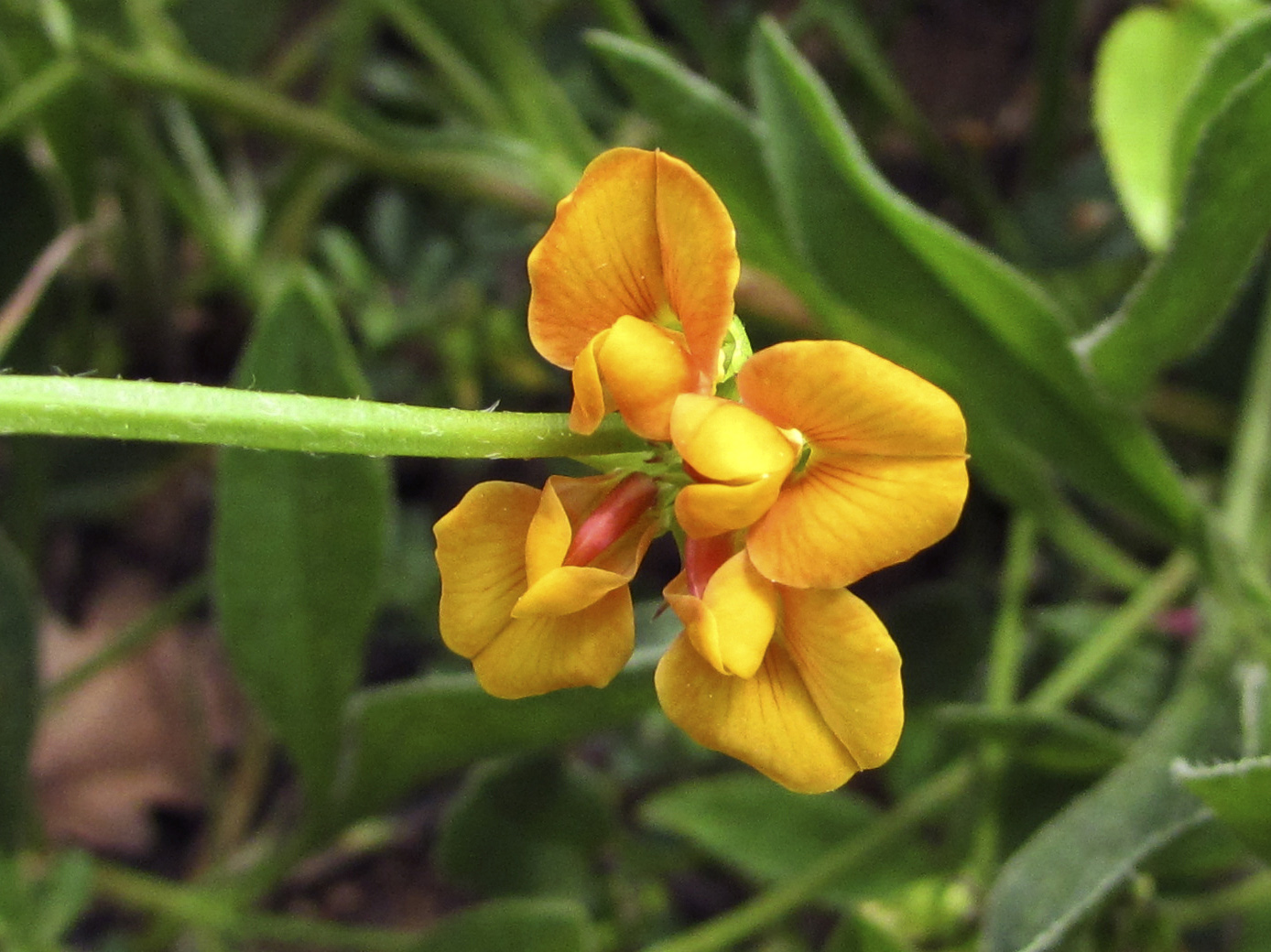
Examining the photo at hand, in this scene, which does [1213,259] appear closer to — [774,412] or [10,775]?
[774,412]

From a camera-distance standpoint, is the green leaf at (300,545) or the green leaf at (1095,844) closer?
the green leaf at (1095,844)

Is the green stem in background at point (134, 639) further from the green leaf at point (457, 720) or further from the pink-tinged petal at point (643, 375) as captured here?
the pink-tinged petal at point (643, 375)

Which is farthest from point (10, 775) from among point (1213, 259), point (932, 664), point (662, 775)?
point (1213, 259)

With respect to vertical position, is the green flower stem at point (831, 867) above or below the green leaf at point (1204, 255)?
below

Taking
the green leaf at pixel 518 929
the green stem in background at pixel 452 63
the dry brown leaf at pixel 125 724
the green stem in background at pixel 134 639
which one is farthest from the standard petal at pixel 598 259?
the dry brown leaf at pixel 125 724

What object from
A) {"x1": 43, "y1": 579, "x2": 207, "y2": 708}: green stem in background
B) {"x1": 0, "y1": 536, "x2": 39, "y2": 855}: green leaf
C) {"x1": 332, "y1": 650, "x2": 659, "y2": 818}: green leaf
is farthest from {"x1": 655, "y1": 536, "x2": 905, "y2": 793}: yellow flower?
{"x1": 43, "y1": 579, "x2": 207, "y2": 708}: green stem in background

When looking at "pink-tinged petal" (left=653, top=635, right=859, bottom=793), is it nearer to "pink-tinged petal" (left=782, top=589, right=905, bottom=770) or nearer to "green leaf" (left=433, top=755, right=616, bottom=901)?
"pink-tinged petal" (left=782, top=589, right=905, bottom=770)
